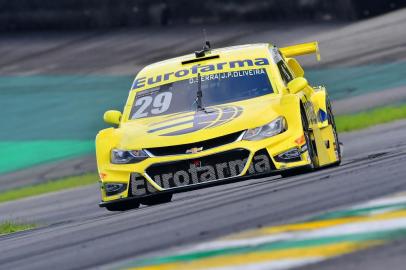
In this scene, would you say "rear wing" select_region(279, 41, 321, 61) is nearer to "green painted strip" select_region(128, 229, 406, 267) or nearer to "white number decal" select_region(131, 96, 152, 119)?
"white number decal" select_region(131, 96, 152, 119)

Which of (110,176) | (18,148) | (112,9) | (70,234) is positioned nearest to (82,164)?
(18,148)

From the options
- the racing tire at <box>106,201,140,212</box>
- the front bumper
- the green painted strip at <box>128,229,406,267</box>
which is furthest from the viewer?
the racing tire at <box>106,201,140,212</box>

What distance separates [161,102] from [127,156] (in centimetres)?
118

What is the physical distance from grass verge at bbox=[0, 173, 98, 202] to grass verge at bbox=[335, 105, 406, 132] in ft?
12.2

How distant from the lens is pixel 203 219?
8922 mm

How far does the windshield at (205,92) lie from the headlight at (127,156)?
2.83ft

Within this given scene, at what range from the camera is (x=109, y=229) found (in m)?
9.62

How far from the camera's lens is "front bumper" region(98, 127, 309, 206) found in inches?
450

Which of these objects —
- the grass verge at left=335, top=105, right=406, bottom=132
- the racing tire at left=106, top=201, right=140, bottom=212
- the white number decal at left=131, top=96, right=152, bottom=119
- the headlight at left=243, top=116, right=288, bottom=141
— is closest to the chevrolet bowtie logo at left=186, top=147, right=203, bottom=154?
the headlight at left=243, top=116, right=288, bottom=141

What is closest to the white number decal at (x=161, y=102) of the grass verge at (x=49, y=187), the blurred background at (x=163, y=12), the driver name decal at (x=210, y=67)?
the driver name decal at (x=210, y=67)

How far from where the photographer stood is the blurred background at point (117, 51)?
22.5 metres

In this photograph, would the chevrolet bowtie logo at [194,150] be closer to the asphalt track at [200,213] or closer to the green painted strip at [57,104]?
the asphalt track at [200,213]

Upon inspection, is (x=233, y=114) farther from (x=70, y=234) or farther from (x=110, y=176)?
(x=70, y=234)

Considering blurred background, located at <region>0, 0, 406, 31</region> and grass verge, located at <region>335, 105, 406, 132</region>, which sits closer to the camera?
grass verge, located at <region>335, 105, 406, 132</region>
